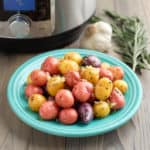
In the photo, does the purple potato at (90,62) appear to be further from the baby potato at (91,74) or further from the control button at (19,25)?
the control button at (19,25)

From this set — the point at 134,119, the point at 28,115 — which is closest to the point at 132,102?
the point at 134,119

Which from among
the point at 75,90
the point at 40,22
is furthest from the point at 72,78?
the point at 40,22

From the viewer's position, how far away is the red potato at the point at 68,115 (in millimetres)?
644

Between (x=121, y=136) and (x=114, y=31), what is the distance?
31 centimetres

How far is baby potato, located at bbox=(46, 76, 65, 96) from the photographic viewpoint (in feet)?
2.19

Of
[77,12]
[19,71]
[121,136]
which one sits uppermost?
[77,12]

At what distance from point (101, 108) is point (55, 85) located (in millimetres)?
84

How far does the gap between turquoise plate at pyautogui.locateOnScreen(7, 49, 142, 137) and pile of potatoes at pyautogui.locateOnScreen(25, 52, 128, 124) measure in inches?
0.4

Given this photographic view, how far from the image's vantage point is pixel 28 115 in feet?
2.18

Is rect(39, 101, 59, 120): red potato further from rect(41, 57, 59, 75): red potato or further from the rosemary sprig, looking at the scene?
the rosemary sprig

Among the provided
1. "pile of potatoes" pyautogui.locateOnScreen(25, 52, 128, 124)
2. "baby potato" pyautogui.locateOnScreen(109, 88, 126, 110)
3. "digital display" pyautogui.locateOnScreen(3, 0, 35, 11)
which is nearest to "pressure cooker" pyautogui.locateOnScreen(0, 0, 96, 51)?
"digital display" pyautogui.locateOnScreen(3, 0, 35, 11)

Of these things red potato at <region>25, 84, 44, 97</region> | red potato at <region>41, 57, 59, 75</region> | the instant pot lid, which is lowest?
red potato at <region>25, 84, 44, 97</region>

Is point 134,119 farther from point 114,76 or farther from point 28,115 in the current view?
point 28,115

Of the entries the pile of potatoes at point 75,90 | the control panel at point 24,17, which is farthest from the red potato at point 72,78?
the control panel at point 24,17
